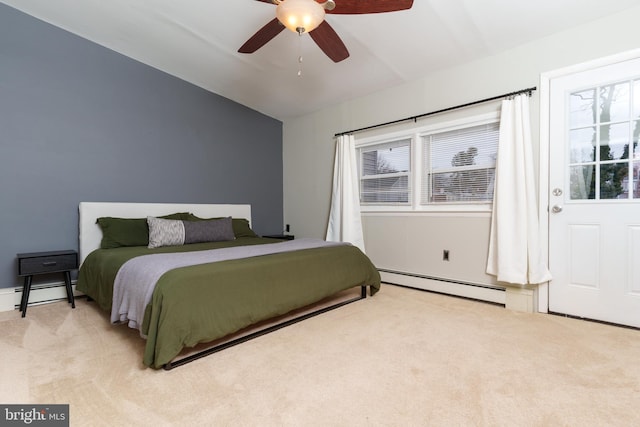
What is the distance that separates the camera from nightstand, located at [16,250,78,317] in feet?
8.38

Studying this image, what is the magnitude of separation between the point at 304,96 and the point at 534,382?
3.73 meters

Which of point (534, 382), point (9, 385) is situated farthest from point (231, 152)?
point (534, 382)

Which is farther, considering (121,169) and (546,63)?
(121,169)

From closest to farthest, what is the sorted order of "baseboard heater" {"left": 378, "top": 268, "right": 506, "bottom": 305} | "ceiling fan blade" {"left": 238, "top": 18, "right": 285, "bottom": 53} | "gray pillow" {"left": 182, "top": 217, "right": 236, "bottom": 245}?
"ceiling fan blade" {"left": 238, "top": 18, "right": 285, "bottom": 53}
"baseboard heater" {"left": 378, "top": 268, "right": 506, "bottom": 305}
"gray pillow" {"left": 182, "top": 217, "right": 236, "bottom": 245}

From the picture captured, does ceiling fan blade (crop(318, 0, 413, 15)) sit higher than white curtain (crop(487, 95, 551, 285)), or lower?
higher

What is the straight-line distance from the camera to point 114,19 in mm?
2793

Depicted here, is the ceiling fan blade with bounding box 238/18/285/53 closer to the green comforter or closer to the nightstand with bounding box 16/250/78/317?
the green comforter

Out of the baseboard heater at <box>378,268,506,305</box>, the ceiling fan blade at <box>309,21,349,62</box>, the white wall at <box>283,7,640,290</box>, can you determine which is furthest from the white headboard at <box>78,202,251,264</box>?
the ceiling fan blade at <box>309,21,349,62</box>

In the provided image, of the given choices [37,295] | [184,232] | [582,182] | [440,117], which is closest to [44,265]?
[37,295]

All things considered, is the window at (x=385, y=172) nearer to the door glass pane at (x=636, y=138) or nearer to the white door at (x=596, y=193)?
the white door at (x=596, y=193)

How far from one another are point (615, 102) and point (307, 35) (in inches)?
101

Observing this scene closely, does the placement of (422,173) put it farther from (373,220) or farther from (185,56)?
(185,56)

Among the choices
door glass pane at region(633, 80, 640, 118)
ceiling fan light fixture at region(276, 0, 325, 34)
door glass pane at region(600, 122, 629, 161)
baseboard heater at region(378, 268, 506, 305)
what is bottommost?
baseboard heater at region(378, 268, 506, 305)

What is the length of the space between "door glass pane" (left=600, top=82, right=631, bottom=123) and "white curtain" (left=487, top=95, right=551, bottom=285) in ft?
1.66
